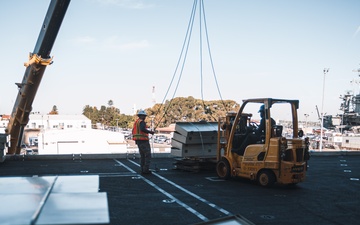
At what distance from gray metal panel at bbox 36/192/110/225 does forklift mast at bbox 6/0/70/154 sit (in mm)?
11541

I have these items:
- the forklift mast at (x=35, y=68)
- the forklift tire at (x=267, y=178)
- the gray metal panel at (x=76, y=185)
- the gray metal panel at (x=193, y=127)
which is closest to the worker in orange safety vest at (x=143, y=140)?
the gray metal panel at (x=193, y=127)

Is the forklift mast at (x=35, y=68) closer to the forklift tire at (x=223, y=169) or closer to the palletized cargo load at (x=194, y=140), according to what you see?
the palletized cargo load at (x=194, y=140)

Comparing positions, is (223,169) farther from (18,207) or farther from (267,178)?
(18,207)

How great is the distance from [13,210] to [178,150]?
9659 millimetres

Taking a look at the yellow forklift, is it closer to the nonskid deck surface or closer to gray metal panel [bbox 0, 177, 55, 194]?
the nonskid deck surface

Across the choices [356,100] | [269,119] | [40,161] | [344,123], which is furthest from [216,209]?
[344,123]

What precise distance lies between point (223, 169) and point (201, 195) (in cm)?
260

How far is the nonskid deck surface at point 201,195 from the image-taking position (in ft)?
20.2

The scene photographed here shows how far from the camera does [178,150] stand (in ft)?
38.9

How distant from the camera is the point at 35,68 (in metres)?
14.1

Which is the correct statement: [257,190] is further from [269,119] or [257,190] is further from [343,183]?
[343,183]

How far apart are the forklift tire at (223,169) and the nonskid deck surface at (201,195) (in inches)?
9.5

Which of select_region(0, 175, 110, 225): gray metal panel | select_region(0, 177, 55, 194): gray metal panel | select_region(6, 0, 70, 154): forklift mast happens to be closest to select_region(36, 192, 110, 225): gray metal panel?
select_region(0, 175, 110, 225): gray metal panel

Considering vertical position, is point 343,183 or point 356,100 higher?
point 356,100
